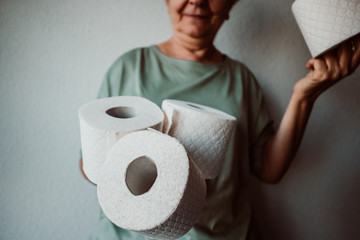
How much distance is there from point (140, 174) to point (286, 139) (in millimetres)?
383

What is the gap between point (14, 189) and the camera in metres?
0.82

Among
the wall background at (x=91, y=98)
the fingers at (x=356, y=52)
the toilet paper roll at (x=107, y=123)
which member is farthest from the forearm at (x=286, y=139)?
the toilet paper roll at (x=107, y=123)

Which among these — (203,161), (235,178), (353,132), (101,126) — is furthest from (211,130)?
(353,132)

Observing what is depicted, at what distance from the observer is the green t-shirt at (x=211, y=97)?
632 mm

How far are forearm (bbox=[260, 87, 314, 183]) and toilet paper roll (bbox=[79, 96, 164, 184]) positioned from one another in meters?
0.33

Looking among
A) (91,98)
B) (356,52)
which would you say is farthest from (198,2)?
(91,98)

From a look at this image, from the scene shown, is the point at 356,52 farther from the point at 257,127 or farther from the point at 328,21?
the point at 257,127

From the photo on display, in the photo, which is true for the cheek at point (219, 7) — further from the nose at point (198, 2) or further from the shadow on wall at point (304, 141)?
the shadow on wall at point (304, 141)

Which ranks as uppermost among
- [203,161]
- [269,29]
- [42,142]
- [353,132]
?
[269,29]

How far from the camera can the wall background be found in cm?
80

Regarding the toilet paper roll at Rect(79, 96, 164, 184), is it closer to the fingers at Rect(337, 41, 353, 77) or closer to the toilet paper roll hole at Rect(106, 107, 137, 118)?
the toilet paper roll hole at Rect(106, 107, 137, 118)

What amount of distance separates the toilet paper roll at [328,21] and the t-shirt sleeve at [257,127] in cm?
24

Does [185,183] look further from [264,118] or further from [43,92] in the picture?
[43,92]

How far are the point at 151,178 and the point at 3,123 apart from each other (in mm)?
571
